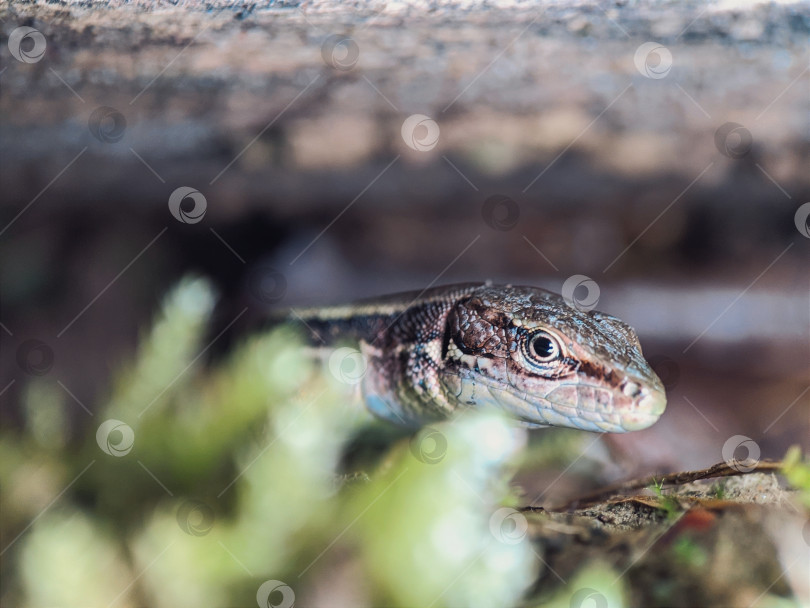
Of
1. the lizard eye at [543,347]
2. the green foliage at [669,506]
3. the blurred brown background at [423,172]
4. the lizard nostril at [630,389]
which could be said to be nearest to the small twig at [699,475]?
the green foliage at [669,506]

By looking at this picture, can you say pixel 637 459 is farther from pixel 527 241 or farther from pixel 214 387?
pixel 527 241

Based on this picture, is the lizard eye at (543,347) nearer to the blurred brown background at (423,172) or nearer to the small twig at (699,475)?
the small twig at (699,475)

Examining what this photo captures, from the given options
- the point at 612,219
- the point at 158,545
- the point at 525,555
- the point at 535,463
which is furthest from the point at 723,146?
the point at 158,545

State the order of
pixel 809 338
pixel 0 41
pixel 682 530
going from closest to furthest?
pixel 682 530 → pixel 0 41 → pixel 809 338

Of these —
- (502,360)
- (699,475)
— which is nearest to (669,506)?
(699,475)

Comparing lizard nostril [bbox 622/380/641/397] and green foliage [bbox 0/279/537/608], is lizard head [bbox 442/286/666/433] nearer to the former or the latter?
lizard nostril [bbox 622/380/641/397]

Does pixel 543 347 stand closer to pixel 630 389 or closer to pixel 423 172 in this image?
pixel 630 389
